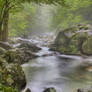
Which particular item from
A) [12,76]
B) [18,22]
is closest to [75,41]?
[12,76]

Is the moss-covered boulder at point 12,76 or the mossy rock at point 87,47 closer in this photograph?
the moss-covered boulder at point 12,76

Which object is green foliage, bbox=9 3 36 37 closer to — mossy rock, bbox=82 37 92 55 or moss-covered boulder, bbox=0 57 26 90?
mossy rock, bbox=82 37 92 55

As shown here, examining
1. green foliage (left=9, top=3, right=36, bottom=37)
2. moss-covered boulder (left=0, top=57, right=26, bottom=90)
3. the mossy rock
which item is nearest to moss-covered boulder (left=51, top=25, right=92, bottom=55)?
the mossy rock

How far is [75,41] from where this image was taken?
17.0 metres

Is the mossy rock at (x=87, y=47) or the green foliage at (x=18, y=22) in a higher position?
the green foliage at (x=18, y=22)

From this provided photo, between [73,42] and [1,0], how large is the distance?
11200 millimetres

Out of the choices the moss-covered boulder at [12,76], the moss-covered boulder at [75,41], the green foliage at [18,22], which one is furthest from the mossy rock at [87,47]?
the moss-covered boulder at [12,76]

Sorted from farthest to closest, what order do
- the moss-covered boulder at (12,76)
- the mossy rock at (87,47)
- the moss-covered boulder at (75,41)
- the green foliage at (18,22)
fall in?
the green foliage at (18,22), the moss-covered boulder at (75,41), the mossy rock at (87,47), the moss-covered boulder at (12,76)

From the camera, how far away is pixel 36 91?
6.12 metres

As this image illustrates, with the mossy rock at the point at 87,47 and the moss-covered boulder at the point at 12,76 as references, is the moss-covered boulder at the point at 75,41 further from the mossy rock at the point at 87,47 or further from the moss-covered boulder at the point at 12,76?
the moss-covered boulder at the point at 12,76

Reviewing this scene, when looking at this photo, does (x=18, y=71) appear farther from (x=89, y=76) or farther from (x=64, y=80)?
(x=89, y=76)

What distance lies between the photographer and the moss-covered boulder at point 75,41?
15.7 m

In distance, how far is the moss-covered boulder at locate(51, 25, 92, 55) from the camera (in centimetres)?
1567

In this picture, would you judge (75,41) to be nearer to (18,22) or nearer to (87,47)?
(87,47)
